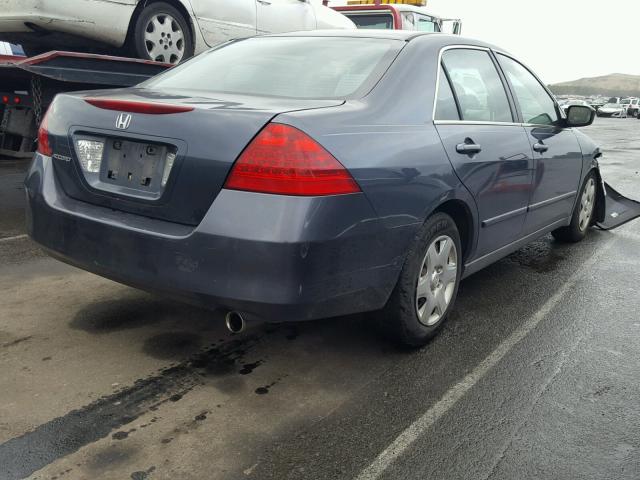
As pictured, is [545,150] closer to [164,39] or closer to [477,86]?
[477,86]

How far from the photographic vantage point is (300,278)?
2430 millimetres

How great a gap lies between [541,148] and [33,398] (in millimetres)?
3382

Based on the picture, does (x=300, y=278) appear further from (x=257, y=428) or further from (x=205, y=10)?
(x=205, y=10)

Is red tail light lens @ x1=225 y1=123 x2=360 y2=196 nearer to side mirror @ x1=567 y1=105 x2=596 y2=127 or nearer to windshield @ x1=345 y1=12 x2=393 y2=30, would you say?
side mirror @ x1=567 y1=105 x2=596 y2=127

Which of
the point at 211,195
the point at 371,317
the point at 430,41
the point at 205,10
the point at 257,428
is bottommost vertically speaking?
the point at 257,428

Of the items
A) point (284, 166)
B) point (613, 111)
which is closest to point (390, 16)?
point (284, 166)

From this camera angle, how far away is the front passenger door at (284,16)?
7.77 metres

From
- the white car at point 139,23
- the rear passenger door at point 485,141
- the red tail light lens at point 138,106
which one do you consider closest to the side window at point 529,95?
the rear passenger door at point 485,141

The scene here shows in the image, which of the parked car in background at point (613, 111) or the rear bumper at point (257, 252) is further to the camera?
the parked car in background at point (613, 111)

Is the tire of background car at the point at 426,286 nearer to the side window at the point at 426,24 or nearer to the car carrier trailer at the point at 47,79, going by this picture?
the car carrier trailer at the point at 47,79

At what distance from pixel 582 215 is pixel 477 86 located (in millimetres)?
2456

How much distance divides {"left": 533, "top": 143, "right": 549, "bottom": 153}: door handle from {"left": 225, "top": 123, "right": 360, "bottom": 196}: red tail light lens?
218 centimetres

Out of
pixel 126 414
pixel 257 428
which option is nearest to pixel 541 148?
pixel 257 428

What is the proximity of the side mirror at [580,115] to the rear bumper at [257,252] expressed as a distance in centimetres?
256
